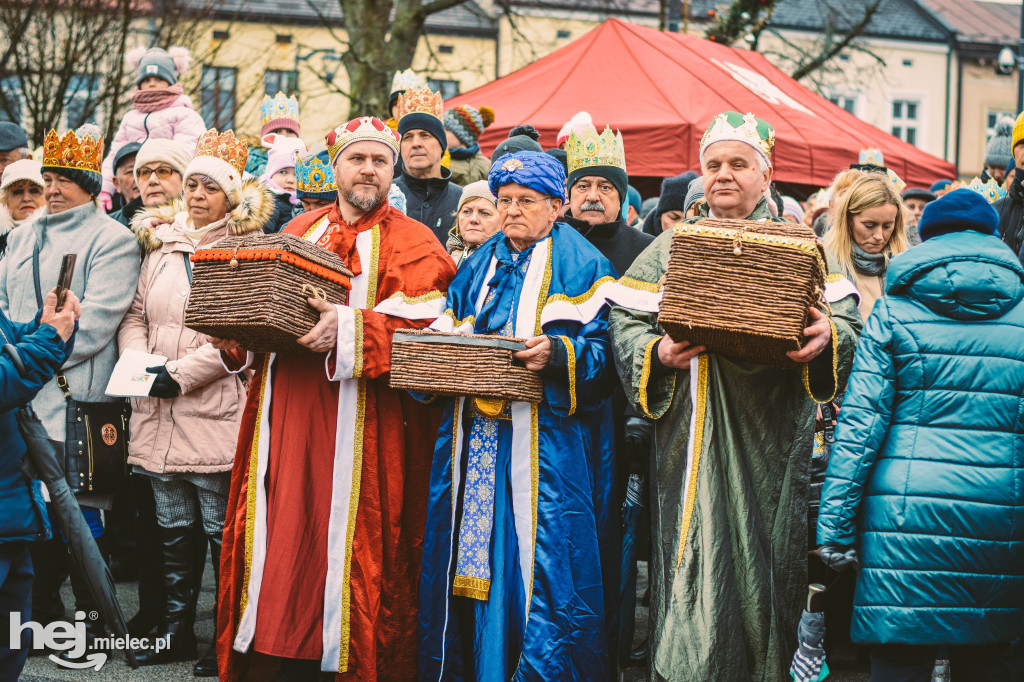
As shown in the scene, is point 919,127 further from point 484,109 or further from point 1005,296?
point 1005,296

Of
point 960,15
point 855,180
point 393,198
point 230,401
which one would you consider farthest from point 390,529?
point 960,15

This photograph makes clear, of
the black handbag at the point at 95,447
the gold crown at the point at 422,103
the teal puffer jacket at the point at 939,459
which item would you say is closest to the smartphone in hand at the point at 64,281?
the black handbag at the point at 95,447

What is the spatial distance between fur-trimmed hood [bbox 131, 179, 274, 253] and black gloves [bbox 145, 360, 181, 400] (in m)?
0.74

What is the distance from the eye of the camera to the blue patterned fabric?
4.02 meters

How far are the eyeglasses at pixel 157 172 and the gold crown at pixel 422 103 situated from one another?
1.50 m

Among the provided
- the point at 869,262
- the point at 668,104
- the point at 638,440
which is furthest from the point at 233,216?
the point at 668,104

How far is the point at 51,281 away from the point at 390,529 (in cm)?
234

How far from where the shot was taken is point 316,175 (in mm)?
5238

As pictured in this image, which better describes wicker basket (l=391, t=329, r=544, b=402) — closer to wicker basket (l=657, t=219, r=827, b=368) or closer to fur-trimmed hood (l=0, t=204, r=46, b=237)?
wicker basket (l=657, t=219, r=827, b=368)

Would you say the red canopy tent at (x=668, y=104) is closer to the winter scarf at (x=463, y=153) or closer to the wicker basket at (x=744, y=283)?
the winter scarf at (x=463, y=153)

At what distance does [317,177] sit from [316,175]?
0.01 metres

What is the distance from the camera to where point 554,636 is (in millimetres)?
3988

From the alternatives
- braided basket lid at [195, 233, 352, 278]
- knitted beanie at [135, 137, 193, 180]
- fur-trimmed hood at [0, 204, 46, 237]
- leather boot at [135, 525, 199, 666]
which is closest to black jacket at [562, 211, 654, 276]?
braided basket lid at [195, 233, 352, 278]

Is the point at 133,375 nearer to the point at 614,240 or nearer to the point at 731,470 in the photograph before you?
the point at 614,240
